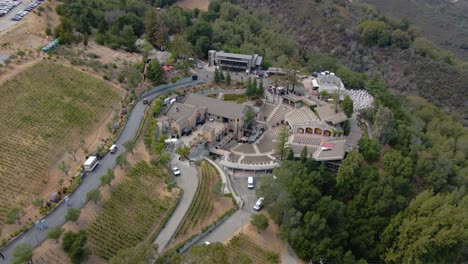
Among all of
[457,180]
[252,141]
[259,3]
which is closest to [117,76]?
[252,141]

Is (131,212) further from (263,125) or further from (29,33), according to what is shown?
(29,33)

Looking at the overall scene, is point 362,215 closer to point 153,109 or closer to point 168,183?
point 168,183

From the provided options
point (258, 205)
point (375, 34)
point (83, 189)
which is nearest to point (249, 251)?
point (258, 205)

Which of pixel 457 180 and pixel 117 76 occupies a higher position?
pixel 117 76

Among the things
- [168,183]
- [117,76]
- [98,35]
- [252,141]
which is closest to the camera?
[168,183]

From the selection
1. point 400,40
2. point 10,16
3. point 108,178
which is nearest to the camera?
point 108,178

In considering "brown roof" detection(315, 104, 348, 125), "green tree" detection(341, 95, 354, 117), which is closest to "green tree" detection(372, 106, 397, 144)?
"green tree" detection(341, 95, 354, 117)
